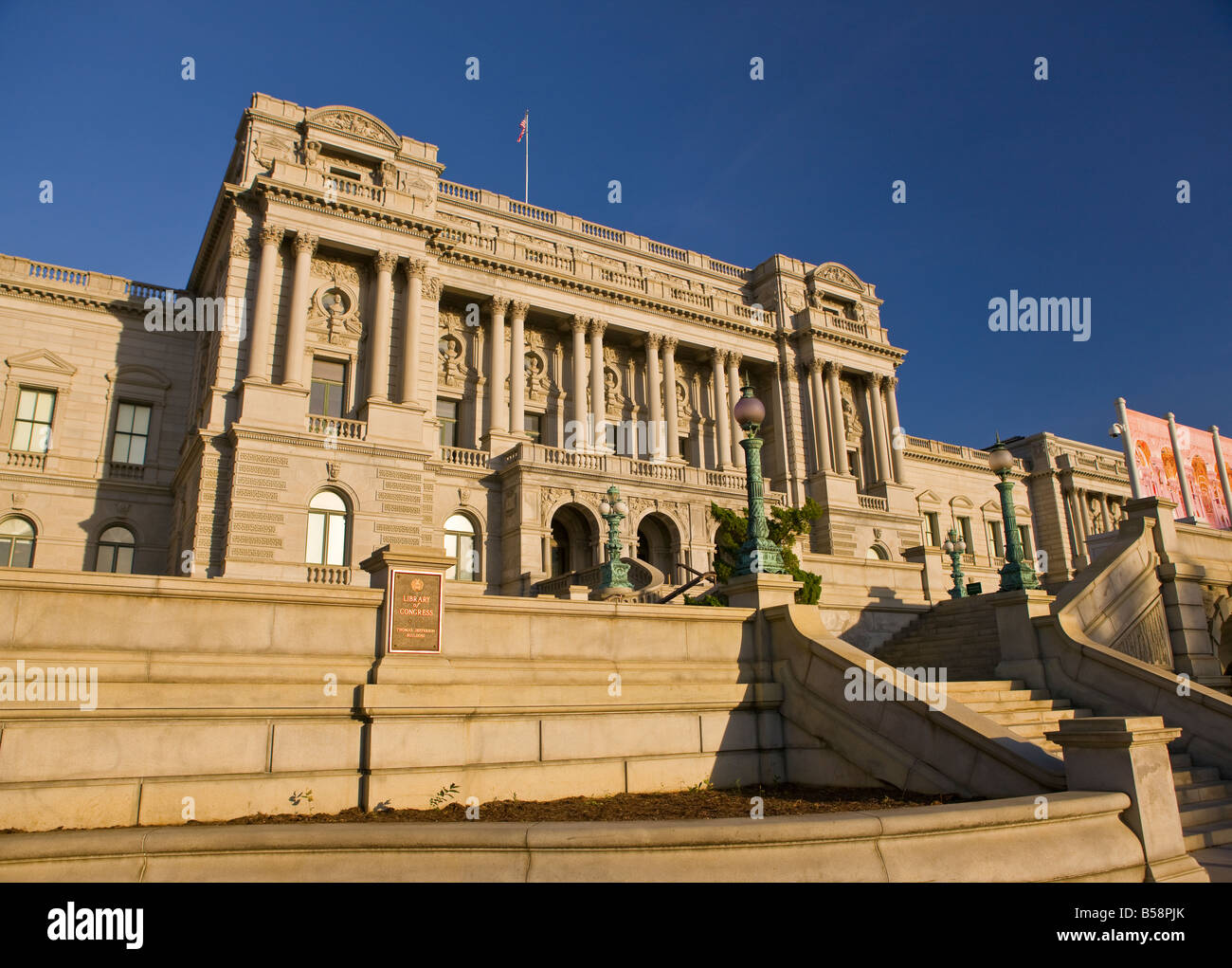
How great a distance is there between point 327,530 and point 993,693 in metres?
21.5

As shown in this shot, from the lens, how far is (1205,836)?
8953mm

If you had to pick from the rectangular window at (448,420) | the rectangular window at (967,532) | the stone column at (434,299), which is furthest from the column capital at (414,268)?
the rectangular window at (967,532)

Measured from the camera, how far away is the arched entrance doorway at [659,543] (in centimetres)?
3447

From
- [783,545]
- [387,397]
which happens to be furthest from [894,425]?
[387,397]

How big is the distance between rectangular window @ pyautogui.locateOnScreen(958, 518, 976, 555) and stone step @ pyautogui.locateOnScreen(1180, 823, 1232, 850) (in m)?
46.4

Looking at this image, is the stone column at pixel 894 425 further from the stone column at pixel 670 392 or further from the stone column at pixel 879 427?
the stone column at pixel 670 392

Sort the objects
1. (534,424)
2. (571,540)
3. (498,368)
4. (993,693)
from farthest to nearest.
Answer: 1. (534,424)
2. (498,368)
3. (571,540)
4. (993,693)

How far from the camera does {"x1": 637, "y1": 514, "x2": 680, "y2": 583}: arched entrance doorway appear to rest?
34.5 metres

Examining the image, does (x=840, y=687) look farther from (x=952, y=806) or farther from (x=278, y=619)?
(x=278, y=619)

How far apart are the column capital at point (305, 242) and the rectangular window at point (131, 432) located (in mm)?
10108

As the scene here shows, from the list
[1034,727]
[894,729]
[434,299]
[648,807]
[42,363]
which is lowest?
[648,807]

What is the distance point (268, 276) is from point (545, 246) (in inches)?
606

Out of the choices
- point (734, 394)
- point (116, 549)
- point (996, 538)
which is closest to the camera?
point (116, 549)

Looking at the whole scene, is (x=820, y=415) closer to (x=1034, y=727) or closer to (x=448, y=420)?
(x=448, y=420)
